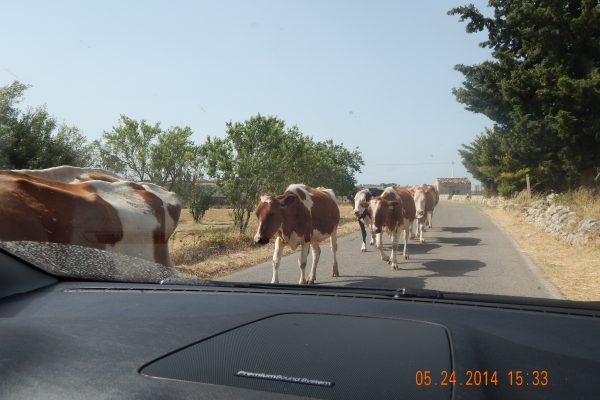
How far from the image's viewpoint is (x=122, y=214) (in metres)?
6.89

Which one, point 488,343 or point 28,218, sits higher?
point 28,218

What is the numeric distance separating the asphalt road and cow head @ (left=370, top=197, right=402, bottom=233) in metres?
0.73

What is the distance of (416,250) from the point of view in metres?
13.5

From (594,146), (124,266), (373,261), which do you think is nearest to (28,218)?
(124,266)

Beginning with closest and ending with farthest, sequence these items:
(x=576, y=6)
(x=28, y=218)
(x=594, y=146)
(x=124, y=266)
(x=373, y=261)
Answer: (x=124, y=266) → (x=28, y=218) → (x=373, y=261) → (x=576, y=6) → (x=594, y=146)

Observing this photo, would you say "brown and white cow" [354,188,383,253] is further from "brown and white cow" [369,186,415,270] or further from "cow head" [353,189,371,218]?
"brown and white cow" [369,186,415,270]

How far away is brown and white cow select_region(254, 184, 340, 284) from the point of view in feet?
30.1

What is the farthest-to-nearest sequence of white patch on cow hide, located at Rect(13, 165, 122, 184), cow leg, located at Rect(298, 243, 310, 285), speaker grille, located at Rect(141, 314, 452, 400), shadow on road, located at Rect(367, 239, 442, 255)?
shadow on road, located at Rect(367, 239, 442, 255) → cow leg, located at Rect(298, 243, 310, 285) → white patch on cow hide, located at Rect(13, 165, 122, 184) → speaker grille, located at Rect(141, 314, 452, 400)

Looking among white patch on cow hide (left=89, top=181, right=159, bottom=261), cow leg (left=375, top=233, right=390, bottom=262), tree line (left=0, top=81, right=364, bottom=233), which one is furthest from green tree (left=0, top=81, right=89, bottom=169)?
cow leg (left=375, top=233, right=390, bottom=262)

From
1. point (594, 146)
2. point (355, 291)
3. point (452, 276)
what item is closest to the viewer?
point (355, 291)

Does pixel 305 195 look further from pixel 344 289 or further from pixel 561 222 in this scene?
pixel 344 289

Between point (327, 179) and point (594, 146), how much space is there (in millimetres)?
13023

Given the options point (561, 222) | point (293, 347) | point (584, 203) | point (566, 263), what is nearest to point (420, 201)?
point (584, 203)

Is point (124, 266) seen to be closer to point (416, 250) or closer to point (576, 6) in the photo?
point (416, 250)
